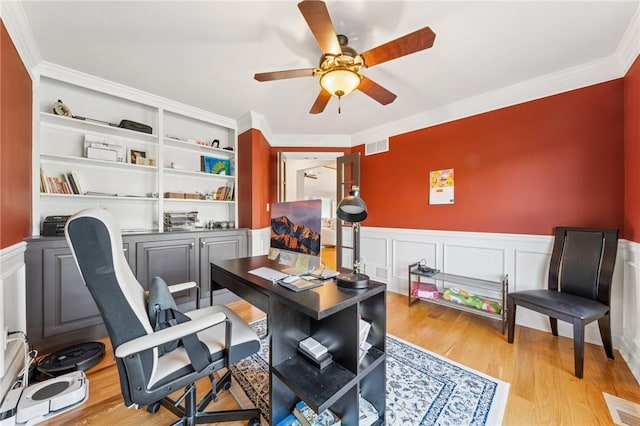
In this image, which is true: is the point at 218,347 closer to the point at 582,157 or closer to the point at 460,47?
the point at 460,47

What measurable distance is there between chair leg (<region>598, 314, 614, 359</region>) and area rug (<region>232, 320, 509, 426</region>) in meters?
1.01

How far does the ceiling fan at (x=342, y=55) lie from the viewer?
1308 mm

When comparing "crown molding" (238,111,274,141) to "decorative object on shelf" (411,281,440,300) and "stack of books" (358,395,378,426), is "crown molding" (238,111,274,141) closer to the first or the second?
"decorative object on shelf" (411,281,440,300)

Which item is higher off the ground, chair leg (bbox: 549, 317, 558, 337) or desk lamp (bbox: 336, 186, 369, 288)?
desk lamp (bbox: 336, 186, 369, 288)

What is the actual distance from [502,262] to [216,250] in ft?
10.7

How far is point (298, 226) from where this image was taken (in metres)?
1.45

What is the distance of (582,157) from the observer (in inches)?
86.9

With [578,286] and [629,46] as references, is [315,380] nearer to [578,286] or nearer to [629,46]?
[578,286]

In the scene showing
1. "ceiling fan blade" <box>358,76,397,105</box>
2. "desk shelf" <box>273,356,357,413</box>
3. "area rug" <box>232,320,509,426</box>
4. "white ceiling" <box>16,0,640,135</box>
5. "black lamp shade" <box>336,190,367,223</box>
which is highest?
"white ceiling" <box>16,0,640,135</box>

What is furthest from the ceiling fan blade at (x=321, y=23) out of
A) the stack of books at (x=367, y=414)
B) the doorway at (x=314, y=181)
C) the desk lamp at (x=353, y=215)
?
the stack of books at (x=367, y=414)

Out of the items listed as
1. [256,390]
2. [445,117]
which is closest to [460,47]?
[445,117]

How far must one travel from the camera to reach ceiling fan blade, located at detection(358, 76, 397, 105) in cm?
186

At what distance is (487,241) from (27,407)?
385 centimetres

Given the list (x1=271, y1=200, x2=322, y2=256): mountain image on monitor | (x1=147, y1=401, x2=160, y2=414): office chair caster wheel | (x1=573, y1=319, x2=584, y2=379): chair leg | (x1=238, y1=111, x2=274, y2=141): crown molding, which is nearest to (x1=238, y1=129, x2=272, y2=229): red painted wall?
(x1=238, y1=111, x2=274, y2=141): crown molding
